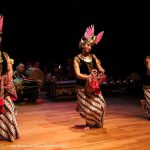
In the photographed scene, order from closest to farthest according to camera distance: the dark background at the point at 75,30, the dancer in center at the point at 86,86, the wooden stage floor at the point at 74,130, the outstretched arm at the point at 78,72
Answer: the wooden stage floor at the point at 74,130 → the outstretched arm at the point at 78,72 → the dancer in center at the point at 86,86 → the dark background at the point at 75,30

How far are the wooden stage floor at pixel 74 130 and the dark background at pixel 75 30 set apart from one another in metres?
4.16

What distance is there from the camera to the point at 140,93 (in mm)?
9617

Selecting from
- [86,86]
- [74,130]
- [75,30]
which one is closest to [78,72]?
[86,86]

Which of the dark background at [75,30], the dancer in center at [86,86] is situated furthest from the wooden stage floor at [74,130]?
the dark background at [75,30]

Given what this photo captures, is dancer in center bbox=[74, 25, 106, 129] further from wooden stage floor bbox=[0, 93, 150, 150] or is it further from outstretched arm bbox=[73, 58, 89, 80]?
wooden stage floor bbox=[0, 93, 150, 150]

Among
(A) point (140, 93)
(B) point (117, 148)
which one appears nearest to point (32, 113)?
(B) point (117, 148)

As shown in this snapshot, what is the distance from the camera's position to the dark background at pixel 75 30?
Result: 1082 cm

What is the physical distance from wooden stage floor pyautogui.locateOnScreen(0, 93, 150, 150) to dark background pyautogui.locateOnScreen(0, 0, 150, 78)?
164 inches

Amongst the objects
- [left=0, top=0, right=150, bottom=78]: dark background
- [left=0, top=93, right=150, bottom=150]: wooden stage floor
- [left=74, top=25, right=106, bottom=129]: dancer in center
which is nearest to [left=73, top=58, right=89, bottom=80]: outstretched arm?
[left=74, top=25, right=106, bottom=129]: dancer in center

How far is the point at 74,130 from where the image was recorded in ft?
16.7

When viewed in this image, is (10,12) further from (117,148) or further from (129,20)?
(117,148)

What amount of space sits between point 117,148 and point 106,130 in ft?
3.14

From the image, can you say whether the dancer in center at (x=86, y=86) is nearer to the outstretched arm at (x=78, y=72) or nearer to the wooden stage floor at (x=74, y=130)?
the outstretched arm at (x=78, y=72)

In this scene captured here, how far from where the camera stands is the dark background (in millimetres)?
10820
